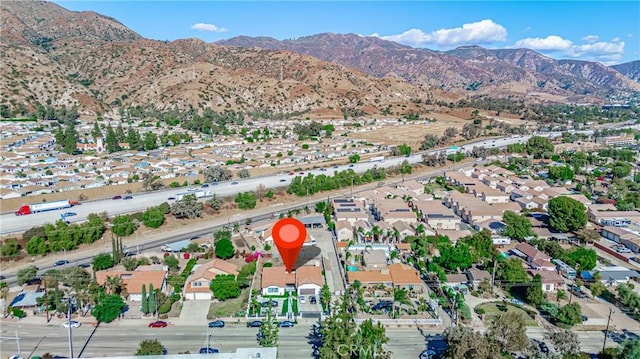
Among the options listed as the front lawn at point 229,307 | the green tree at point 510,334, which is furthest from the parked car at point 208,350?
the green tree at point 510,334

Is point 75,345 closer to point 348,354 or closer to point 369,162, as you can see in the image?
point 348,354

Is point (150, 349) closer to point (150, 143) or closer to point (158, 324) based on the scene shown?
point (158, 324)

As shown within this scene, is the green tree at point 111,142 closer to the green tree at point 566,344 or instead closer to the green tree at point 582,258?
the green tree at point 582,258

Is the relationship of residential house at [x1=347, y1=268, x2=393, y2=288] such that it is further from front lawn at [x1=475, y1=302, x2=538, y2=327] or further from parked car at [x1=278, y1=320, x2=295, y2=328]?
parked car at [x1=278, y1=320, x2=295, y2=328]

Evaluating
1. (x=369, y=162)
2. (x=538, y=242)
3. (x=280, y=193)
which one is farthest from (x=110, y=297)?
(x=369, y=162)

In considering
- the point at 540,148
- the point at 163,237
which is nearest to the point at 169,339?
the point at 163,237

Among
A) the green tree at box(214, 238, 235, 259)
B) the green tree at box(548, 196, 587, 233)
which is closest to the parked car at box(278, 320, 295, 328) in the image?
the green tree at box(214, 238, 235, 259)

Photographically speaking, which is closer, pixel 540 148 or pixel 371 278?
pixel 371 278
